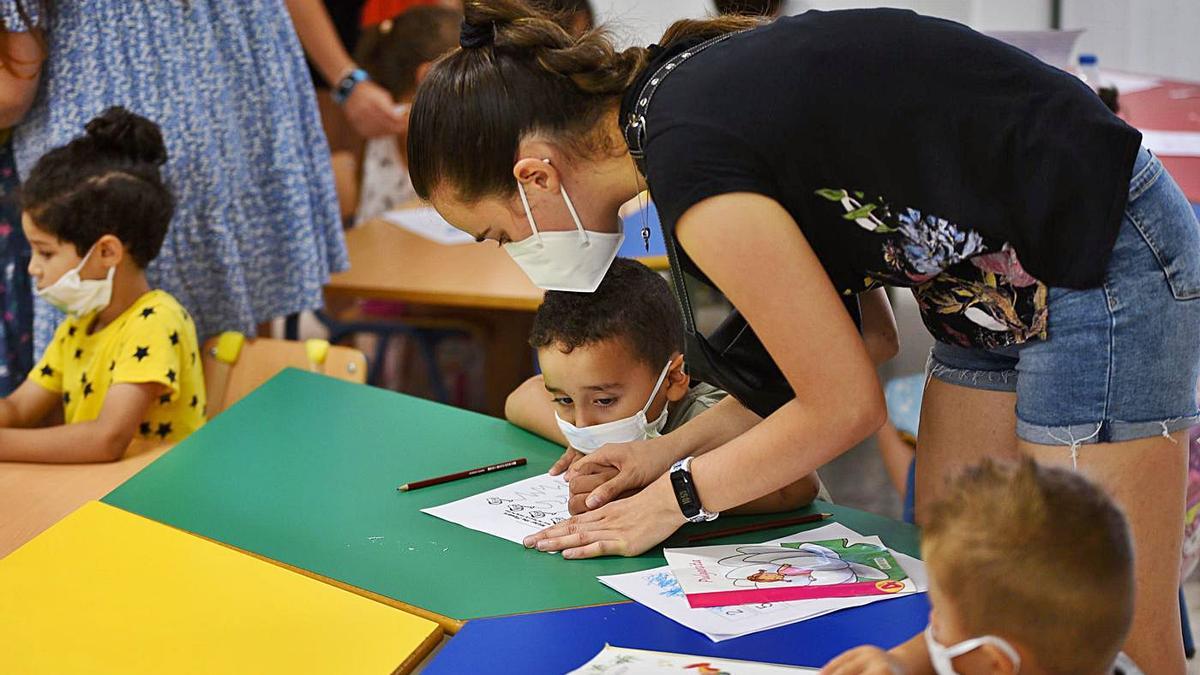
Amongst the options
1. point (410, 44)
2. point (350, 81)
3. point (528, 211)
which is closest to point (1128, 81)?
point (410, 44)

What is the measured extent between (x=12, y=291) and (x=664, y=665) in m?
1.91

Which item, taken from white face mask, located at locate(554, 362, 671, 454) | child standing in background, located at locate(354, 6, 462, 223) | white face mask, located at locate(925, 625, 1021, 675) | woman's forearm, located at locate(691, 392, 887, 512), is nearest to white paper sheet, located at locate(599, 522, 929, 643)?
woman's forearm, located at locate(691, 392, 887, 512)

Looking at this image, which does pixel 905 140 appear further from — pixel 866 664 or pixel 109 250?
pixel 109 250

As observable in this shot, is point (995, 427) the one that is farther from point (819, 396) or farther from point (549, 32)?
point (549, 32)

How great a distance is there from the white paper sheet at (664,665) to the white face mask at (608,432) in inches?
21.5

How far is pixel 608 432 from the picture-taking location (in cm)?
175

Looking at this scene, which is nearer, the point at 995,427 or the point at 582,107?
the point at 582,107

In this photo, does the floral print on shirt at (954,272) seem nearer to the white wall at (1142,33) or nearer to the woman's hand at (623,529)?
the woman's hand at (623,529)

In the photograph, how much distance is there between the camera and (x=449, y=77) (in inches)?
55.9

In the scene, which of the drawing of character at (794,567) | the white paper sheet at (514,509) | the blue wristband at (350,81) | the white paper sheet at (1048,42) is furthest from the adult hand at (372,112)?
the drawing of character at (794,567)

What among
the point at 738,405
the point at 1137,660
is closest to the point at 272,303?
the point at 738,405

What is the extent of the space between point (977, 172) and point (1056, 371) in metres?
0.25

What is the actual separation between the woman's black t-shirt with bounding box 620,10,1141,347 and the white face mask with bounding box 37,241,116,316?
1454 millimetres

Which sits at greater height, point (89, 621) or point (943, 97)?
point (943, 97)
